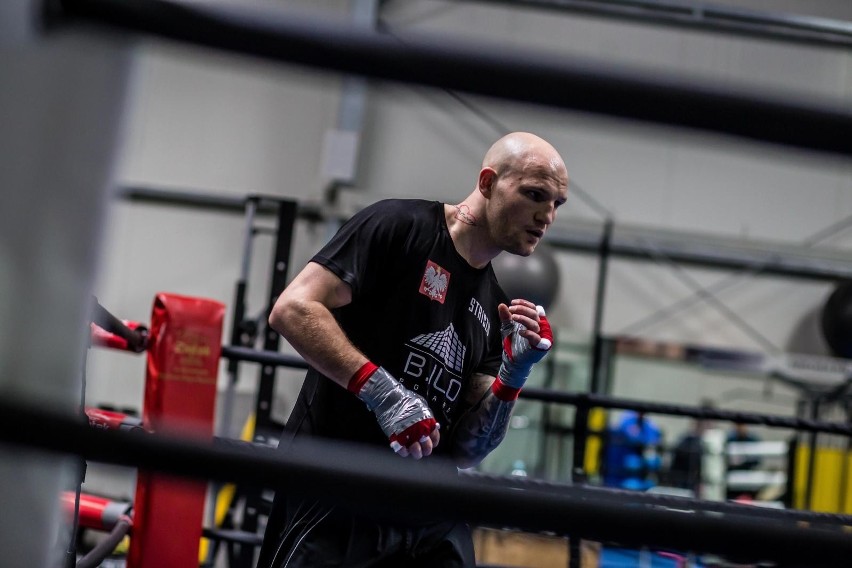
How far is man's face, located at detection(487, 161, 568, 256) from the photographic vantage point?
6.25 ft

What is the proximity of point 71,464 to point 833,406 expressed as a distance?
8356 mm

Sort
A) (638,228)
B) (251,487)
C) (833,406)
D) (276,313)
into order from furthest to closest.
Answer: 1. (638,228)
2. (833,406)
3. (276,313)
4. (251,487)

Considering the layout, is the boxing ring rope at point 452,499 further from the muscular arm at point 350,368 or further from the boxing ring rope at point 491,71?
the muscular arm at point 350,368

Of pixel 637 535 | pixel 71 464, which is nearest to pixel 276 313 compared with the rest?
pixel 71 464

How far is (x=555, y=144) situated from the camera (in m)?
8.79

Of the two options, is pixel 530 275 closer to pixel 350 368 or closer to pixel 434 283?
pixel 434 283

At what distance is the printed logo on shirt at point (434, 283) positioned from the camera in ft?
6.03

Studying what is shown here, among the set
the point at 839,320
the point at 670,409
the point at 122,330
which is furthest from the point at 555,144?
the point at 122,330

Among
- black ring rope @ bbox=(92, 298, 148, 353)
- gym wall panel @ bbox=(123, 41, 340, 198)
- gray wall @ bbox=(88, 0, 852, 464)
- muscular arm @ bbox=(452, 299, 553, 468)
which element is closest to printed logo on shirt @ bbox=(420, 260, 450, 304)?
Answer: muscular arm @ bbox=(452, 299, 553, 468)

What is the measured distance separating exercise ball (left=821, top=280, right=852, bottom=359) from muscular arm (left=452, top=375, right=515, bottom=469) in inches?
259

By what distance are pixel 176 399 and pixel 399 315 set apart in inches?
37.3

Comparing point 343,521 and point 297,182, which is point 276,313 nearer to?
point 343,521

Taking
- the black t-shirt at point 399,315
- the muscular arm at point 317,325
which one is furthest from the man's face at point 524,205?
the muscular arm at point 317,325

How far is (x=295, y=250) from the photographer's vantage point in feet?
27.8
